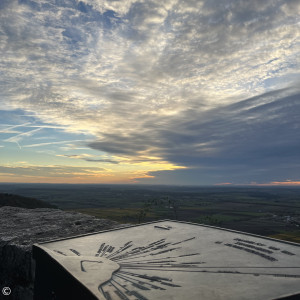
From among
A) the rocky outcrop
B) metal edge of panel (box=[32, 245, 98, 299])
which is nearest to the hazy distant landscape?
the rocky outcrop

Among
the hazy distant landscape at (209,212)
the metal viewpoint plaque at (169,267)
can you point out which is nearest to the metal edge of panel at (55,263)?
the metal viewpoint plaque at (169,267)

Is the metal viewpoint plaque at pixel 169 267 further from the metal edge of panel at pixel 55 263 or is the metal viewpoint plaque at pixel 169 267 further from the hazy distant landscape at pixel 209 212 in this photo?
the hazy distant landscape at pixel 209 212

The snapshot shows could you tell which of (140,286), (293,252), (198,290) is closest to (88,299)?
(140,286)

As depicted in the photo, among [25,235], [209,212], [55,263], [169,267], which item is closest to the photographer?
[169,267]

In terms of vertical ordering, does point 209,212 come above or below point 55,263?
below

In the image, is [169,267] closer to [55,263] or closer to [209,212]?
[55,263]

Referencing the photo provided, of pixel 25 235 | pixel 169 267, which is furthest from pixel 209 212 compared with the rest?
pixel 169 267

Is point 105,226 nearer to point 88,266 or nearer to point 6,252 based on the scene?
point 6,252
